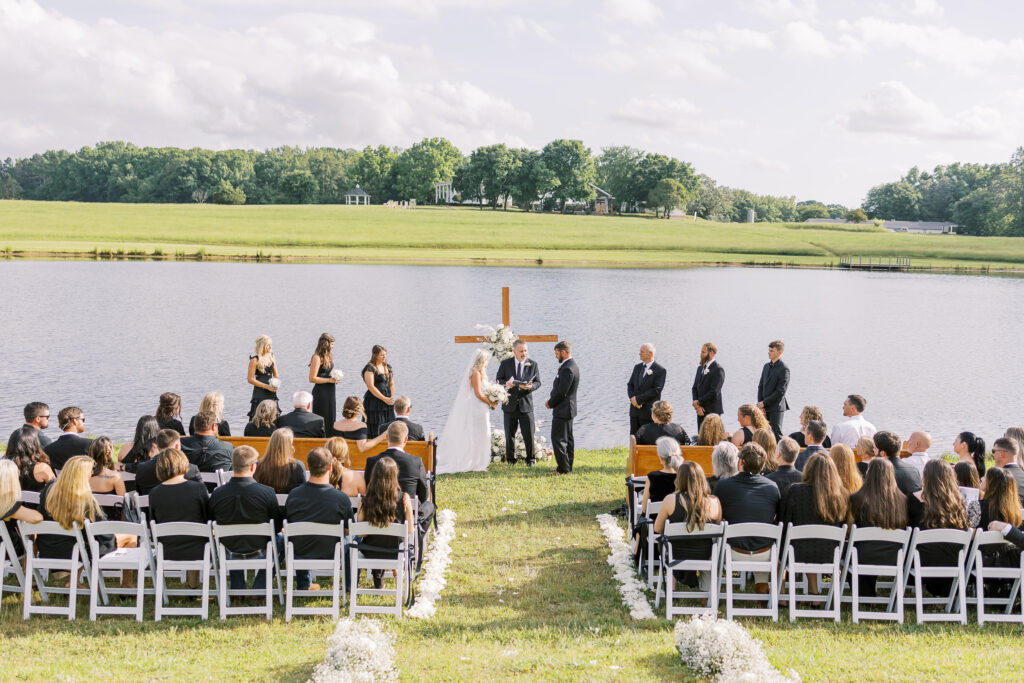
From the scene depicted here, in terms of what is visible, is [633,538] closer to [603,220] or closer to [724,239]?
[724,239]

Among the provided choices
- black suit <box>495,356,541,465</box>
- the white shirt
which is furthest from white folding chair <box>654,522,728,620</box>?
black suit <box>495,356,541,465</box>

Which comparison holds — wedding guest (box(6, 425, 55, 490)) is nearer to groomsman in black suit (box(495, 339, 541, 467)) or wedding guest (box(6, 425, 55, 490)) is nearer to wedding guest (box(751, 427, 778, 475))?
→ groomsman in black suit (box(495, 339, 541, 467))

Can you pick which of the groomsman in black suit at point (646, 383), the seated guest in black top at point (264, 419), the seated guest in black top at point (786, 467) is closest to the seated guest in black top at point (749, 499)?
the seated guest in black top at point (786, 467)

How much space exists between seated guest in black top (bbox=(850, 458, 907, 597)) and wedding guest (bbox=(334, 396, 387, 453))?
17.3 ft

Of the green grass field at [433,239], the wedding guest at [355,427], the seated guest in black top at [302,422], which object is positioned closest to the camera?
the wedding guest at [355,427]

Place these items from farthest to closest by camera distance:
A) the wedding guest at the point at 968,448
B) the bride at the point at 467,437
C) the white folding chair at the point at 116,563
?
the bride at the point at 467,437 → the wedding guest at the point at 968,448 → the white folding chair at the point at 116,563

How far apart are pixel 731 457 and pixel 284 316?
28272 mm

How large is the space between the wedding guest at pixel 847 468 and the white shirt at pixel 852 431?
7.49 ft

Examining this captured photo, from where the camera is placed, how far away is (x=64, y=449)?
27.5 ft

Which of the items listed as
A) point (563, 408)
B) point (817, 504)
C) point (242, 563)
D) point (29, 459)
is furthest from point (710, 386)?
point (29, 459)

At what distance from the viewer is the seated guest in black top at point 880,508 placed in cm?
720

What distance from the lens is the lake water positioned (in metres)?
20.0

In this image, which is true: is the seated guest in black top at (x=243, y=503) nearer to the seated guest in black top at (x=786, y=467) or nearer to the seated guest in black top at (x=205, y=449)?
the seated guest in black top at (x=205, y=449)

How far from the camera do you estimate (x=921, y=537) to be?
7.03 meters
